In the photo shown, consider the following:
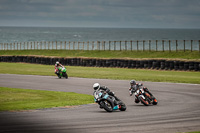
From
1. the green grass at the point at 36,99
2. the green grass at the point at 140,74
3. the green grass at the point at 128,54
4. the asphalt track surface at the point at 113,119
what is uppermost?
the green grass at the point at 128,54

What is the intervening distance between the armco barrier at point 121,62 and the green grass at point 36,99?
17.8 metres

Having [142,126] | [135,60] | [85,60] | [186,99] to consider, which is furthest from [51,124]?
[85,60]

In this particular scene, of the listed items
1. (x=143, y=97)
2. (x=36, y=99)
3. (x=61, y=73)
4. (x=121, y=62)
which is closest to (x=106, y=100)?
(x=143, y=97)

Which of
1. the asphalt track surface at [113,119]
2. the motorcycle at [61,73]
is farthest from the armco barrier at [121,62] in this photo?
the asphalt track surface at [113,119]

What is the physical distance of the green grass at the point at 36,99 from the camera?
56.2ft

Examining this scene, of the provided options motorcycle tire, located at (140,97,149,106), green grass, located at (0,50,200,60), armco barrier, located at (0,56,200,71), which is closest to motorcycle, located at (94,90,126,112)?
motorcycle tire, located at (140,97,149,106)

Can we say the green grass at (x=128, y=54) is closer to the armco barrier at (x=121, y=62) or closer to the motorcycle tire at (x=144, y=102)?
the armco barrier at (x=121, y=62)

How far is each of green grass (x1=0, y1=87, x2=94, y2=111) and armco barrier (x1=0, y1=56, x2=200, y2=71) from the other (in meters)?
17.8

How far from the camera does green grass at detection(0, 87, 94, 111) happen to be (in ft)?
56.2

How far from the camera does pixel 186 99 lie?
19.0 meters

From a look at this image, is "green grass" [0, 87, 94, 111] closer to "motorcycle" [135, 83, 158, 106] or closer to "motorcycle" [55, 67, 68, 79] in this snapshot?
"motorcycle" [135, 83, 158, 106]

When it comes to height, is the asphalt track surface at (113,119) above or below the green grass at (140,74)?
above

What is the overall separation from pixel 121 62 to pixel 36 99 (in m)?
24.6

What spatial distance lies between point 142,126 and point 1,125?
4.33m
